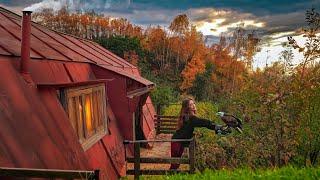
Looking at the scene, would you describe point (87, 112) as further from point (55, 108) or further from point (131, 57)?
point (131, 57)

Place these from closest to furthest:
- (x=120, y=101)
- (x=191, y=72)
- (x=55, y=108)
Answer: (x=55, y=108)
(x=120, y=101)
(x=191, y=72)

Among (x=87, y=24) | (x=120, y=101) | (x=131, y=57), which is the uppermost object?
(x=87, y=24)

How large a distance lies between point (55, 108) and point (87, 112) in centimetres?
203

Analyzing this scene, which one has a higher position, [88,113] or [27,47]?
[27,47]

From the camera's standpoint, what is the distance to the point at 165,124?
22406 mm

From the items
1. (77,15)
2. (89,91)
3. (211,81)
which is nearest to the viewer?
(89,91)

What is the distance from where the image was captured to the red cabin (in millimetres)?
5648

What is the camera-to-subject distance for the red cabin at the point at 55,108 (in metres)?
5.65

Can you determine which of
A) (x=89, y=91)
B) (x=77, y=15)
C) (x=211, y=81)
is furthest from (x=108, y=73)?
(x=77, y=15)

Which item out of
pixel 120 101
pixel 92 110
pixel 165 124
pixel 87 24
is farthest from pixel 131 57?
pixel 87 24

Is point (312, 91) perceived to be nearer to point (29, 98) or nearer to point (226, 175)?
point (226, 175)

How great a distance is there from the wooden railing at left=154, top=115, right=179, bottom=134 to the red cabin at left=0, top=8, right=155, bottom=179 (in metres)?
10.4

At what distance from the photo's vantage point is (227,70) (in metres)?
61.0

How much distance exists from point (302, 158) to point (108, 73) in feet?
19.9
